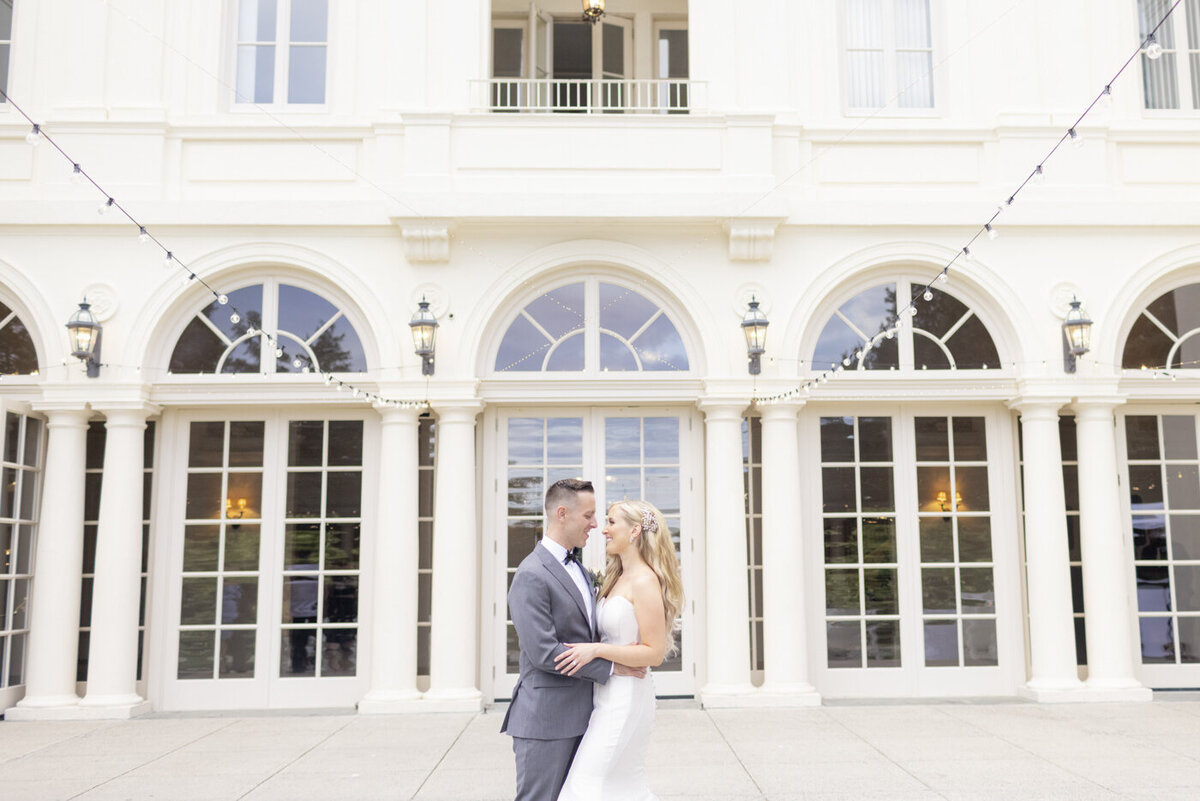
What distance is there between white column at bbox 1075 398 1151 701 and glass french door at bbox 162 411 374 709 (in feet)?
19.9

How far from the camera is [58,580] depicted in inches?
319

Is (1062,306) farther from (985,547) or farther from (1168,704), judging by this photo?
(1168,704)

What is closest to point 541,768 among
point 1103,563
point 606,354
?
point 606,354

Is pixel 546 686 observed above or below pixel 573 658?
below

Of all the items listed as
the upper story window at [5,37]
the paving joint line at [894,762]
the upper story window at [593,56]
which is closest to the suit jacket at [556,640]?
the paving joint line at [894,762]

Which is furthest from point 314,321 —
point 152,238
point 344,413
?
point 152,238

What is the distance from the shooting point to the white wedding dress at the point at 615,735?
3.64 metres

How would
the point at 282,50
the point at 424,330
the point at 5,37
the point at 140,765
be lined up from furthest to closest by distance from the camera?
the point at 282,50, the point at 5,37, the point at 424,330, the point at 140,765

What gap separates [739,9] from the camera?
8.88 metres

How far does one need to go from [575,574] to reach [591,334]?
16.8 feet

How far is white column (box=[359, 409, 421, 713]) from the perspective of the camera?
320 inches

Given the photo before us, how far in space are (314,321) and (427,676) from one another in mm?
3183

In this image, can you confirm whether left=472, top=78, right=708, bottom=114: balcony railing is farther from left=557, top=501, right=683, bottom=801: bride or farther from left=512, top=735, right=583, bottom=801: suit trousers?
left=512, top=735, right=583, bottom=801: suit trousers

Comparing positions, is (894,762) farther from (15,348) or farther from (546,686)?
(15,348)
